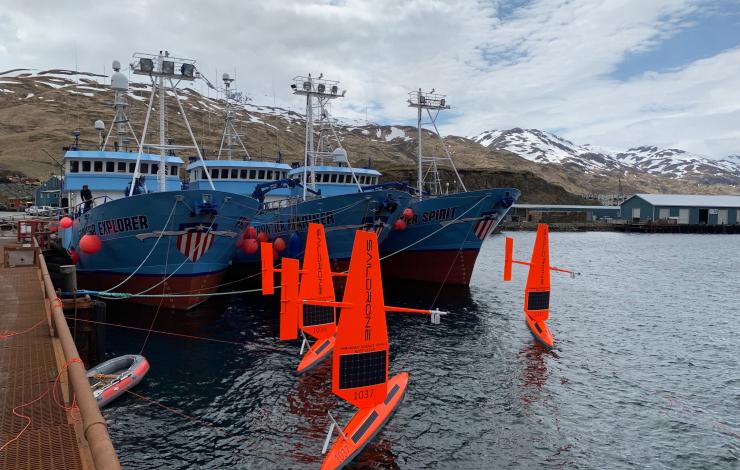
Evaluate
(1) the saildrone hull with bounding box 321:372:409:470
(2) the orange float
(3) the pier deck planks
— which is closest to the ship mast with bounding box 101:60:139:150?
(2) the orange float

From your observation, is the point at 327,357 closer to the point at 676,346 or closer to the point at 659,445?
the point at 659,445

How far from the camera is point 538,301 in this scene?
79.8ft

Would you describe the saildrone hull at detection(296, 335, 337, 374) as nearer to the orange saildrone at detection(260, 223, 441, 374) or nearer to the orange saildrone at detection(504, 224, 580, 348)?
the orange saildrone at detection(260, 223, 441, 374)

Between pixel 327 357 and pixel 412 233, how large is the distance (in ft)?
64.3

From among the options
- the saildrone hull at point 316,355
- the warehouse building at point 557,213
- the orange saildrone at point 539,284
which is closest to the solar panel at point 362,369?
the saildrone hull at point 316,355

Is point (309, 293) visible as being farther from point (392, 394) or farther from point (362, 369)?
point (362, 369)

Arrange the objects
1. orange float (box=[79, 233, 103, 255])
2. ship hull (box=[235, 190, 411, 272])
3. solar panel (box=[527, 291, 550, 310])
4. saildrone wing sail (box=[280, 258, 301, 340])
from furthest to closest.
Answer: ship hull (box=[235, 190, 411, 272]) → solar panel (box=[527, 291, 550, 310]) → orange float (box=[79, 233, 103, 255]) → saildrone wing sail (box=[280, 258, 301, 340])

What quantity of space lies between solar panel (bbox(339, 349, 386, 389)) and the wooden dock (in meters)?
5.62

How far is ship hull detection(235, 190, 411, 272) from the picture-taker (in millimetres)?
31016

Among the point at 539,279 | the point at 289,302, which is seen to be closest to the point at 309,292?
the point at 289,302

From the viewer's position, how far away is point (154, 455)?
502 inches

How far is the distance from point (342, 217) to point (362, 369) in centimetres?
1982

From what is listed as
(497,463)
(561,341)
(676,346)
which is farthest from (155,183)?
(676,346)

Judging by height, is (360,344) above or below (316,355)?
above
